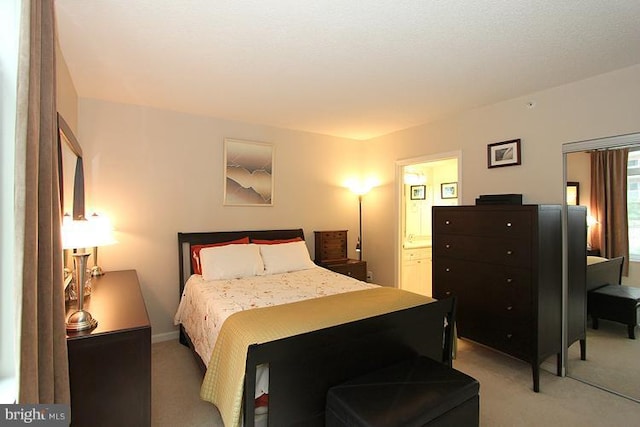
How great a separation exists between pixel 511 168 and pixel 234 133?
3.02 metres

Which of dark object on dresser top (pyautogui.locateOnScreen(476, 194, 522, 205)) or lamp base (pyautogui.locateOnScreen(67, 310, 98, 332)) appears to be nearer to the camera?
lamp base (pyautogui.locateOnScreen(67, 310, 98, 332))

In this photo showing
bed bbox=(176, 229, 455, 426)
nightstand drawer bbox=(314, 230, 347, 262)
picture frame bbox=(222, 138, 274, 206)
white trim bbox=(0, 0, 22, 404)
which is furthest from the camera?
nightstand drawer bbox=(314, 230, 347, 262)

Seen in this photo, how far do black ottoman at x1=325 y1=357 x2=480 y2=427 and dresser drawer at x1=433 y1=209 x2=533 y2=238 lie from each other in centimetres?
141

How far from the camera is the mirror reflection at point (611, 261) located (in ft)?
8.14

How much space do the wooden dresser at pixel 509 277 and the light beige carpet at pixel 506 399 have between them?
21 centimetres

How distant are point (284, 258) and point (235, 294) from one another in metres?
1.03

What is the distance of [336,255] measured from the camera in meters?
4.41

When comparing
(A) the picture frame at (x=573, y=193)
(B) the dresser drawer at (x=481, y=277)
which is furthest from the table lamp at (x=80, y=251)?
(A) the picture frame at (x=573, y=193)

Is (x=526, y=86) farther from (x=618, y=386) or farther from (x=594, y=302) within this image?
(x=618, y=386)

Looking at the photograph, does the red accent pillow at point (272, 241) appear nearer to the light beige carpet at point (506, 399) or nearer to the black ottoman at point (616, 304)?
Answer: the light beige carpet at point (506, 399)

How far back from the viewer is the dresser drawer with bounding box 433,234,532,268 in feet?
8.65

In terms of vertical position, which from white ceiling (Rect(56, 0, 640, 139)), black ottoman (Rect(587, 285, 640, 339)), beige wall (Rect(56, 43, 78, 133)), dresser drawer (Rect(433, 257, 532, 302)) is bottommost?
black ottoman (Rect(587, 285, 640, 339))

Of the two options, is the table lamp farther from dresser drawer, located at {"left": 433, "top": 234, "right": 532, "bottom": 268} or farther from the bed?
dresser drawer, located at {"left": 433, "top": 234, "right": 532, "bottom": 268}

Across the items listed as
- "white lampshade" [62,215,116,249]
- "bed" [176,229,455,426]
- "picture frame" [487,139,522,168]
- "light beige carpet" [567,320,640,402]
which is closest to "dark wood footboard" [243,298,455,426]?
"bed" [176,229,455,426]
